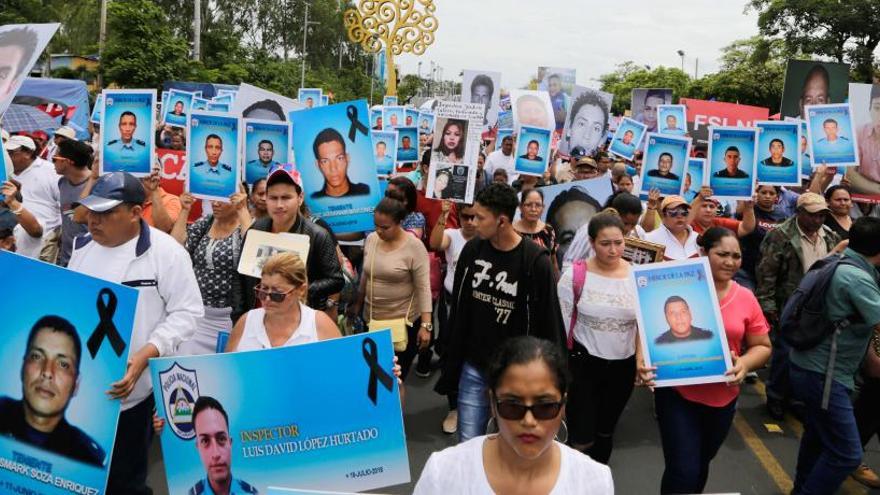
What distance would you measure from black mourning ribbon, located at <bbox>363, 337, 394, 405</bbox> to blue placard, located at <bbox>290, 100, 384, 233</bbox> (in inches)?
103

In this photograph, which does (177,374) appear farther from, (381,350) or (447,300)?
(447,300)

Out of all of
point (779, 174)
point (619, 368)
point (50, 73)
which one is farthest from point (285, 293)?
point (50, 73)

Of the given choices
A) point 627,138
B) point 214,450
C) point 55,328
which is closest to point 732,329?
point 214,450

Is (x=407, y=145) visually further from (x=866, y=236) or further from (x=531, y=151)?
(x=866, y=236)

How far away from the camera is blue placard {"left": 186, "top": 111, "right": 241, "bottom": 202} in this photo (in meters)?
5.17

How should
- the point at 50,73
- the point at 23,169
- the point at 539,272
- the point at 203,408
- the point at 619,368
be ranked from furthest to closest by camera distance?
the point at 50,73, the point at 23,169, the point at 619,368, the point at 539,272, the point at 203,408

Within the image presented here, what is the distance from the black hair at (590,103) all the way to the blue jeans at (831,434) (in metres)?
7.86

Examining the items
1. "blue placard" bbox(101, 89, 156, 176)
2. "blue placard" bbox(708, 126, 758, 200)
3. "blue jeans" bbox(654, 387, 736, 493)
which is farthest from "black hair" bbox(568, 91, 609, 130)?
"blue jeans" bbox(654, 387, 736, 493)

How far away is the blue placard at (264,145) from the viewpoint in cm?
571

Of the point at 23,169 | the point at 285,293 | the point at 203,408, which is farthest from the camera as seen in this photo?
the point at 23,169

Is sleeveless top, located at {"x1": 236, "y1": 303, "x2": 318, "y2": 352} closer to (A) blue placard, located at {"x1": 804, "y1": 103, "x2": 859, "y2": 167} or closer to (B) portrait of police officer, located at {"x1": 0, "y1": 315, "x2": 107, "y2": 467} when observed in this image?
(B) portrait of police officer, located at {"x1": 0, "y1": 315, "x2": 107, "y2": 467}

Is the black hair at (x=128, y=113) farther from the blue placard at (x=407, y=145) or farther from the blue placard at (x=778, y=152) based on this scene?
the blue placard at (x=778, y=152)

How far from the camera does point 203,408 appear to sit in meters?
2.81

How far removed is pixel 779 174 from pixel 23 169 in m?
6.27
